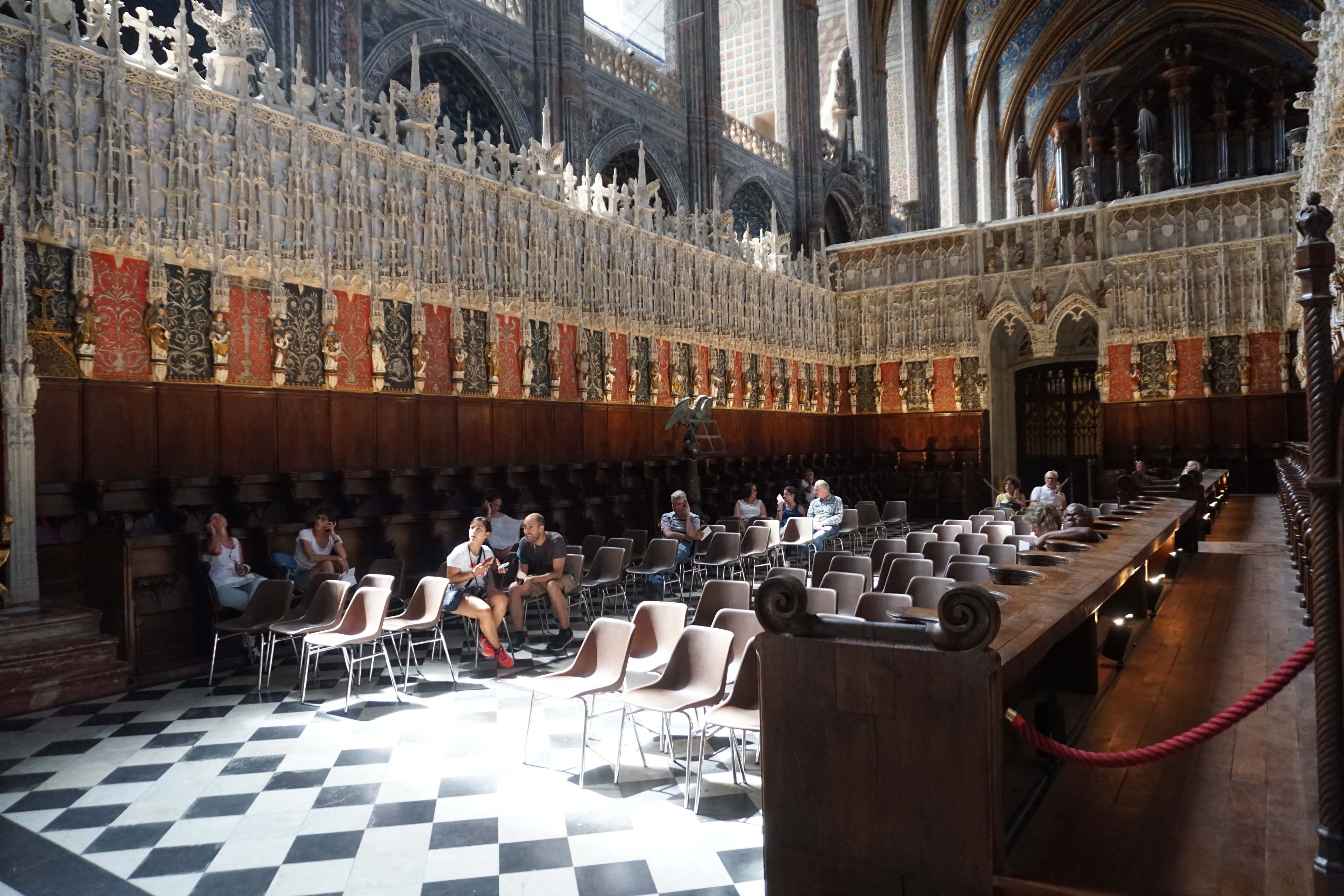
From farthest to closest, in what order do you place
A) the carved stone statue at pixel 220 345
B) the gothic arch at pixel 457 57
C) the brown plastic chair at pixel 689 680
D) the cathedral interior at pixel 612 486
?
1. the gothic arch at pixel 457 57
2. the carved stone statue at pixel 220 345
3. the brown plastic chair at pixel 689 680
4. the cathedral interior at pixel 612 486

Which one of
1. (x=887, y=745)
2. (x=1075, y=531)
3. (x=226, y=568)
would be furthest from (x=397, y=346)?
(x=887, y=745)

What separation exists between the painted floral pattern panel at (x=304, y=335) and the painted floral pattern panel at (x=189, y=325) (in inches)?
32.3

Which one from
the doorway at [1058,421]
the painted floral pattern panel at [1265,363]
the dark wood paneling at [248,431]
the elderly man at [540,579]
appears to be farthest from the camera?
the doorway at [1058,421]

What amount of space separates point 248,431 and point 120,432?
4.21 ft

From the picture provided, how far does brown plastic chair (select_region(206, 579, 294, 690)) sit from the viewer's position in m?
6.24

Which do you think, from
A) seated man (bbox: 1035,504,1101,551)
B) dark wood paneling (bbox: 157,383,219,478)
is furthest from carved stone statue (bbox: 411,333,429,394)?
seated man (bbox: 1035,504,1101,551)

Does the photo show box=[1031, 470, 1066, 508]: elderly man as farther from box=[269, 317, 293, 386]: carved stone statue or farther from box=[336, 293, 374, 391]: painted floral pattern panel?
box=[269, 317, 293, 386]: carved stone statue

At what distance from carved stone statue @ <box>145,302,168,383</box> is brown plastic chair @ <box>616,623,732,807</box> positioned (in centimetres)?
644

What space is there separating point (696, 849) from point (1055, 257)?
61.7 ft

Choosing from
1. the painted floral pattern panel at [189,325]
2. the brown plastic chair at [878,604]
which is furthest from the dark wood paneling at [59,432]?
the brown plastic chair at [878,604]

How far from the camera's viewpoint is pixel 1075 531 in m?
5.49

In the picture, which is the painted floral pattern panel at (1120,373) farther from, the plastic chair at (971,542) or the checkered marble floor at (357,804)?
the checkered marble floor at (357,804)

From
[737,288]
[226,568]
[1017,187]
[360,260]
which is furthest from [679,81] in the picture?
[226,568]

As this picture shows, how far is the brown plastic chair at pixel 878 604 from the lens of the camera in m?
4.67
